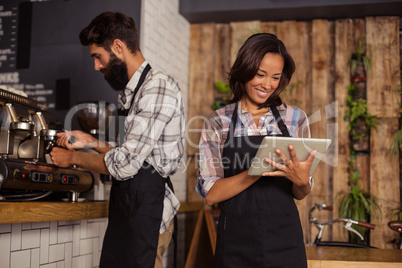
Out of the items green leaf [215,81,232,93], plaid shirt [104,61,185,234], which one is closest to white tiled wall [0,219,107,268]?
plaid shirt [104,61,185,234]

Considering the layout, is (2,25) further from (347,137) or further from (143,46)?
(347,137)

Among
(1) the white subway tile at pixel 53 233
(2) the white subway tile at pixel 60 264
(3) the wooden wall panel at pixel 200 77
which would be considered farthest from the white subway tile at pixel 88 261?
(3) the wooden wall panel at pixel 200 77

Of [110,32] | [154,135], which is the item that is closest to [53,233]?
[154,135]

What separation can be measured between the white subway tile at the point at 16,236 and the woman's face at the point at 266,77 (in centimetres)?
111

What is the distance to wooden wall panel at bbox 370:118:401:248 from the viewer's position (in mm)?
4562

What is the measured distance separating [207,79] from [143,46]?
4.42 ft

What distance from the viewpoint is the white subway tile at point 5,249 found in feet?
6.06

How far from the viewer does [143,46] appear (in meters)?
3.77

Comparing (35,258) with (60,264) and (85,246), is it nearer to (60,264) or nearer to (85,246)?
(60,264)

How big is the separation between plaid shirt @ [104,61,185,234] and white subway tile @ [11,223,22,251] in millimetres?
493

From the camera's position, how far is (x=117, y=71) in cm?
207

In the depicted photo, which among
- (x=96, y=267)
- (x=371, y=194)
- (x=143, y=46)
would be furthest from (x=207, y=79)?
(x=96, y=267)

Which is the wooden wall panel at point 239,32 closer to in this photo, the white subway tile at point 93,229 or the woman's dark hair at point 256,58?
the white subway tile at point 93,229

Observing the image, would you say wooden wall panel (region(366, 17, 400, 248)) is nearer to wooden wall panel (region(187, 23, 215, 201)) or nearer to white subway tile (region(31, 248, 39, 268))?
wooden wall panel (region(187, 23, 215, 201))
